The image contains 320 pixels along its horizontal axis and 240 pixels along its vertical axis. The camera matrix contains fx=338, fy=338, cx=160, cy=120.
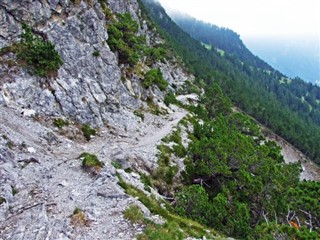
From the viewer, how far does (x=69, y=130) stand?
109ft

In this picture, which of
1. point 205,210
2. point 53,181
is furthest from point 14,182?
point 205,210

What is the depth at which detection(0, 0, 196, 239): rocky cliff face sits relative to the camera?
18297 mm

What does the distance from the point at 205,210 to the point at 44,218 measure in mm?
13546

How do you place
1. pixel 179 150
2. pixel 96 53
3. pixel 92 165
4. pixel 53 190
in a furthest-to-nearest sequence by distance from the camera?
pixel 96 53 → pixel 179 150 → pixel 92 165 → pixel 53 190

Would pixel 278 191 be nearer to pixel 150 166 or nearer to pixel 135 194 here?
pixel 150 166

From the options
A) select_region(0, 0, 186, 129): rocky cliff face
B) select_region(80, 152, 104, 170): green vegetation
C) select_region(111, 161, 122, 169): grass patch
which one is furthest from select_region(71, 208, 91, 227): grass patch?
select_region(0, 0, 186, 129): rocky cliff face

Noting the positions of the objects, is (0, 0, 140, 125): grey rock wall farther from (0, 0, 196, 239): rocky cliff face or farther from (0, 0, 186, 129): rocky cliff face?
(0, 0, 196, 239): rocky cliff face

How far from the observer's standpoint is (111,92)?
4550cm

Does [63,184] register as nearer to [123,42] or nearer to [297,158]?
[123,42]

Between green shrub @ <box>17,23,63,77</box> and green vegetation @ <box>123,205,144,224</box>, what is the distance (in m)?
21.7

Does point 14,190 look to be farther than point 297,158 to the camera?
No

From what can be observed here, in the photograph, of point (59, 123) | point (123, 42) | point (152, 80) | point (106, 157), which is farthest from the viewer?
point (152, 80)

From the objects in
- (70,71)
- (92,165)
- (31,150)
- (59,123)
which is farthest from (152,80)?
(92,165)

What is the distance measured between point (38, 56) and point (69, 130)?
29.3ft
